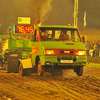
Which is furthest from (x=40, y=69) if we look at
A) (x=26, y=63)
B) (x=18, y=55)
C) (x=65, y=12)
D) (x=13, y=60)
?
(x=65, y=12)

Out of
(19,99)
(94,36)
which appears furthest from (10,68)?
(94,36)

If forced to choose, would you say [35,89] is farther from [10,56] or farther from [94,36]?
[94,36]

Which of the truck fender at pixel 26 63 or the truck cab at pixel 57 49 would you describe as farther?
the truck fender at pixel 26 63

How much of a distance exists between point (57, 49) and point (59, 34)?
118cm

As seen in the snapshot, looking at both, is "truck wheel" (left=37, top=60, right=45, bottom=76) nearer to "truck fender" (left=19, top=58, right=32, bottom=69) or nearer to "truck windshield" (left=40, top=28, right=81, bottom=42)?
"truck fender" (left=19, top=58, right=32, bottom=69)

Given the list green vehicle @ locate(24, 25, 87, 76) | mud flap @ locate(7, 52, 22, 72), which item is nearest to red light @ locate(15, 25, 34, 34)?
mud flap @ locate(7, 52, 22, 72)

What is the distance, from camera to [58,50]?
1376cm

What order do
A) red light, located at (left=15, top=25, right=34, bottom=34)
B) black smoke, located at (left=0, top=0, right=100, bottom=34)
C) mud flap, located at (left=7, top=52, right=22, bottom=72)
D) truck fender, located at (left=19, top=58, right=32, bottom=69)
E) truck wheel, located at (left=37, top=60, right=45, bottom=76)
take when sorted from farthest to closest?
black smoke, located at (left=0, top=0, right=100, bottom=34), red light, located at (left=15, top=25, right=34, bottom=34), mud flap, located at (left=7, top=52, right=22, bottom=72), truck fender, located at (left=19, top=58, right=32, bottom=69), truck wheel, located at (left=37, top=60, right=45, bottom=76)

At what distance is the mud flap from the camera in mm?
15938

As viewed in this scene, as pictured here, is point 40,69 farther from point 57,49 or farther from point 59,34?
point 59,34

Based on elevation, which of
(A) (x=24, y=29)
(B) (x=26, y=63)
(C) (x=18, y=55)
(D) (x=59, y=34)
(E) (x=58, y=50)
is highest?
(A) (x=24, y=29)

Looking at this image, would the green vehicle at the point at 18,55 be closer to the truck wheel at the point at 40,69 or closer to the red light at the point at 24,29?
the truck wheel at the point at 40,69

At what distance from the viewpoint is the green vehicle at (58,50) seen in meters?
13.7

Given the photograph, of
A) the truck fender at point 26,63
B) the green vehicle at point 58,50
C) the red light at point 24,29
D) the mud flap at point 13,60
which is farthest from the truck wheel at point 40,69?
the red light at point 24,29
